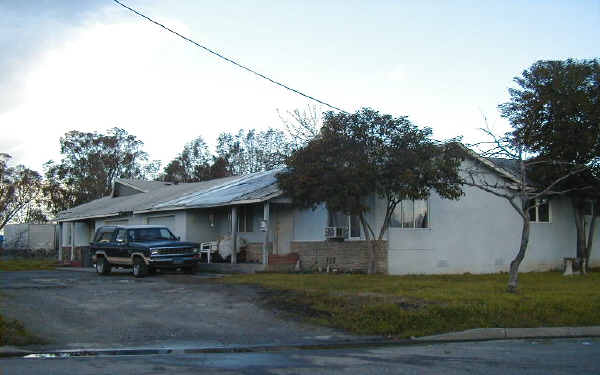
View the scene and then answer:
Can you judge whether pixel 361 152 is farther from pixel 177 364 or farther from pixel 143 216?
pixel 143 216

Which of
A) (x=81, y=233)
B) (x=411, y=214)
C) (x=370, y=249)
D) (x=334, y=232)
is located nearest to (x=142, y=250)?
(x=334, y=232)

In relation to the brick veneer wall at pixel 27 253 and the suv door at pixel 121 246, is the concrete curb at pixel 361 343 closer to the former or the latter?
the suv door at pixel 121 246

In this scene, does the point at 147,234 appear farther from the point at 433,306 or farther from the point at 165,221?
the point at 433,306

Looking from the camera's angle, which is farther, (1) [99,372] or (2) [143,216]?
A: (2) [143,216]

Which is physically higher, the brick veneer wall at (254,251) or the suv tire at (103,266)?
the brick veneer wall at (254,251)

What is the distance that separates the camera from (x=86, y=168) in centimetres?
6588

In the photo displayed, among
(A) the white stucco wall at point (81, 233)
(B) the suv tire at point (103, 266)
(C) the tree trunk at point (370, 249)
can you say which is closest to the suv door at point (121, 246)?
(B) the suv tire at point (103, 266)

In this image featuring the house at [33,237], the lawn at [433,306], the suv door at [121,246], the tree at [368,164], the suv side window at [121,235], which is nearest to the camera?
the lawn at [433,306]

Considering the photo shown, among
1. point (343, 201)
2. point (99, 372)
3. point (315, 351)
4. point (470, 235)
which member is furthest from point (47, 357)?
point (470, 235)

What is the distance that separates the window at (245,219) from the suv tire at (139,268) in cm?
581

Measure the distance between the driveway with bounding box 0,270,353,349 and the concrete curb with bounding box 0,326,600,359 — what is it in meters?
0.39

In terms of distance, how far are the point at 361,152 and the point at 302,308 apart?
726cm

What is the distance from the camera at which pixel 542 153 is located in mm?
25203

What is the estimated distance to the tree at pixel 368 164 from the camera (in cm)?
1984
